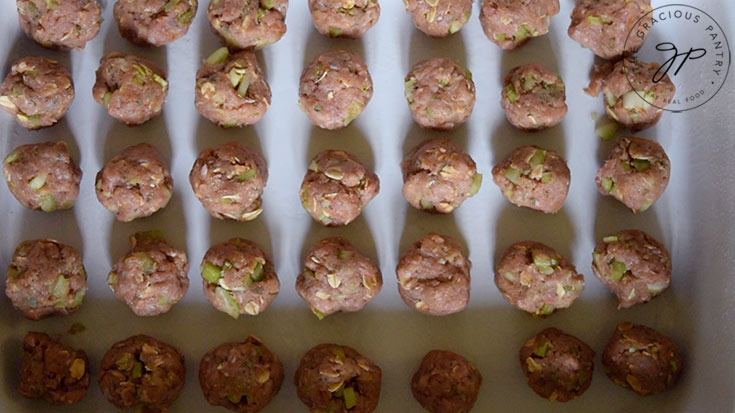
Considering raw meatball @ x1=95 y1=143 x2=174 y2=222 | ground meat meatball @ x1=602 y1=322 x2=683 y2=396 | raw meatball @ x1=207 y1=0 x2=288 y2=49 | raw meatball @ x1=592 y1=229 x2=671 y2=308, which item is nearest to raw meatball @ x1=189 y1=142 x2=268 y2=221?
raw meatball @ x1=95 y1=143 x2=174 y2=222

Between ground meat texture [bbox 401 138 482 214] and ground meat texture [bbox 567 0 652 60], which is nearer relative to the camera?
ground meat texture [bbox 401 138 482 214]

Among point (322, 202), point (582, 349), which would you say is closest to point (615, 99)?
point (582, 349)

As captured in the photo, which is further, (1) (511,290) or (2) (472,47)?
(2) (472,47)

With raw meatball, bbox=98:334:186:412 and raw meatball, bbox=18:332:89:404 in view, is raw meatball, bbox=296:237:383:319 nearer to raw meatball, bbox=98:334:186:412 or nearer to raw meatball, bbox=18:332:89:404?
raw meatball, bbox=98:334:186:412

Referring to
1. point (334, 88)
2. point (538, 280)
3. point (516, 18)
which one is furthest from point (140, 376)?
point (516, 18)

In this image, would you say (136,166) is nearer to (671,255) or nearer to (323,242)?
(323,242)

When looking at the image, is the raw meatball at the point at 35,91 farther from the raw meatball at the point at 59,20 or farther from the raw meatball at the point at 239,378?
the raw meatball at the point at 239,378
